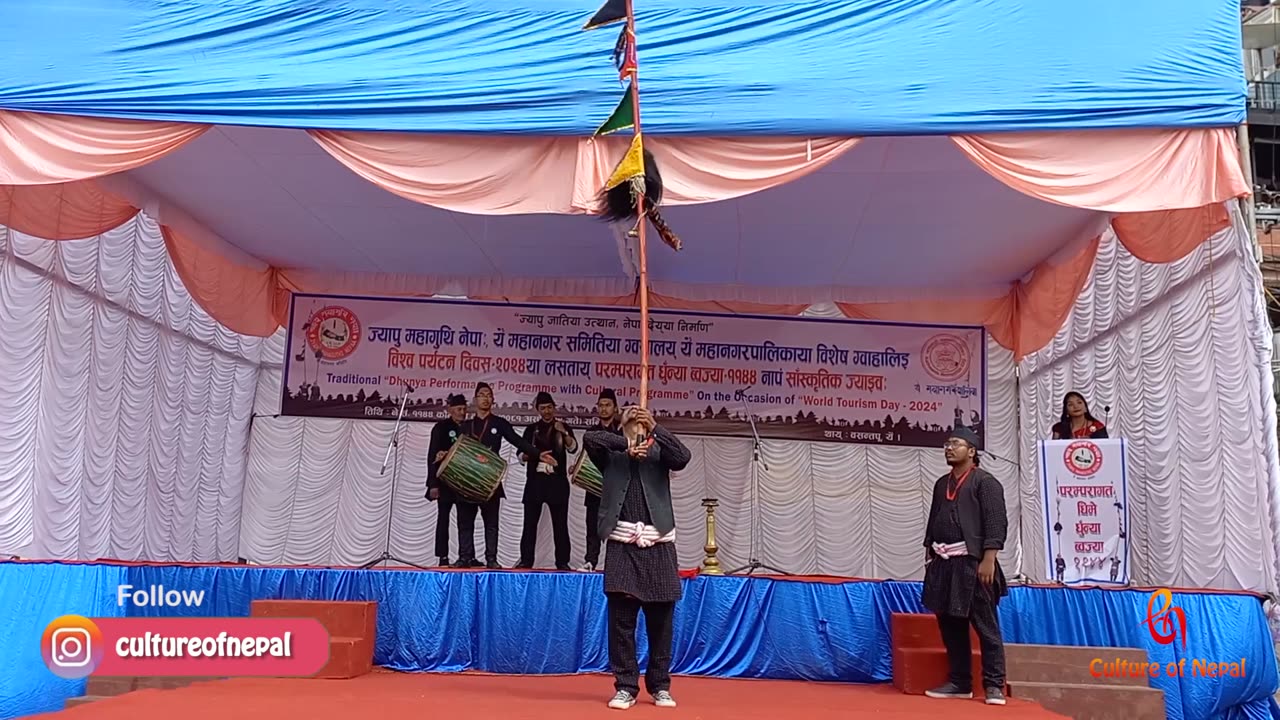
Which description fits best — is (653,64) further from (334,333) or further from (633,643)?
(334,333)

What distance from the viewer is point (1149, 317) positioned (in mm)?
7285

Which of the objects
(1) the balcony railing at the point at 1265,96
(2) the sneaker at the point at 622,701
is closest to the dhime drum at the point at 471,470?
(2) the sneaker at the point at 622,701

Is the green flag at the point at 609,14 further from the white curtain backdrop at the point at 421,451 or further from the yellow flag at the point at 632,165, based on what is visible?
the white curtain backdrop at the point at 421,451

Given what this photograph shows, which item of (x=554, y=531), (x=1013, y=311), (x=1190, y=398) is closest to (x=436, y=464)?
(x=554, y=531)

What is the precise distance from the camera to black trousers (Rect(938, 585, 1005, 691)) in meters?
4.78

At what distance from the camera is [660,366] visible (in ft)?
27.5

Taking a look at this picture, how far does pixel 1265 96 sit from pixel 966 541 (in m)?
17.5

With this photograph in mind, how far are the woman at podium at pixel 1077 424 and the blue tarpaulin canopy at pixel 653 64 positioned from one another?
238 centimetres

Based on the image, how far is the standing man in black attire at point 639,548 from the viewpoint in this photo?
14.4 ft

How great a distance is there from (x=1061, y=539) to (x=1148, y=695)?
2175 mm

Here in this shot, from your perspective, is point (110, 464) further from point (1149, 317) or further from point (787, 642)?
point (1149, 317)

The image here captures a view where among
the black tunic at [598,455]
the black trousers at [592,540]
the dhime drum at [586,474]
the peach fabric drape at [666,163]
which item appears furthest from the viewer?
the black trousers at [592,540]

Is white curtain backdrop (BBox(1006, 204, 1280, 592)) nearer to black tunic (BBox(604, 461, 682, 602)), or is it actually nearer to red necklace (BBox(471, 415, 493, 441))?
black tunic (BBox(604, 461, 682, 602))

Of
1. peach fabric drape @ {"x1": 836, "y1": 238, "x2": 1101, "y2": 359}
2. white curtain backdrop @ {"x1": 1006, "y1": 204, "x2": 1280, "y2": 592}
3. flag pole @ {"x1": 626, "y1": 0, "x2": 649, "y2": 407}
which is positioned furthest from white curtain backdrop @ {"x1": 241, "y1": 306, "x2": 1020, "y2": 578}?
flag pole @ {"x1": 626, "y1": 0, "x2": 649, "y2": 407}
